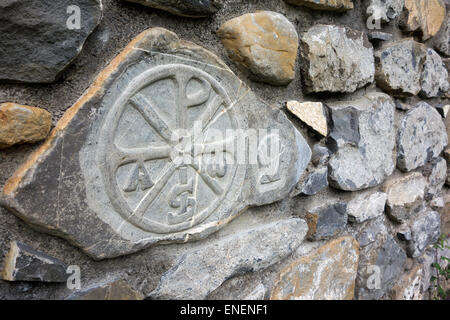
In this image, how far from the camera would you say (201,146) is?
65 cm

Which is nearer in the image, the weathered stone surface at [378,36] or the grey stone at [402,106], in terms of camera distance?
the weathered stone surface at [378,36]

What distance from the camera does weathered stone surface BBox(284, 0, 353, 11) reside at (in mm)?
784

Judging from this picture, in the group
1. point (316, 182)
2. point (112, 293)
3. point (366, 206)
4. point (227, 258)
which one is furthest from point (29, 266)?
point (366, 206)

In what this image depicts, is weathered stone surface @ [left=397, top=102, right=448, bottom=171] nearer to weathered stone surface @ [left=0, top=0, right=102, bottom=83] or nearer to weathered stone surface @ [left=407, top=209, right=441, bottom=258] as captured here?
weathered stone surface @ [left=407, top=209, right=441, bottom=258]

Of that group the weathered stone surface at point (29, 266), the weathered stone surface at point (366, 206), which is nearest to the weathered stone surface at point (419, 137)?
the weathered stone surface at point (366, 206)

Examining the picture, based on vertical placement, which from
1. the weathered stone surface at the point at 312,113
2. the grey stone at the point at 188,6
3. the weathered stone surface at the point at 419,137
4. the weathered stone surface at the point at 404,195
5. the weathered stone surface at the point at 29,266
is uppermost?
the grey stone at the point at 188,6

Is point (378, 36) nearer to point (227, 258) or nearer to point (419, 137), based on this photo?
point (419, 137)

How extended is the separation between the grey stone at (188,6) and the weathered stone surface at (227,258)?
1.43ft

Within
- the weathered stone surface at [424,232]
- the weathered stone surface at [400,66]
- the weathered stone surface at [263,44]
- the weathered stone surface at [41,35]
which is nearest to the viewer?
the weathered stone surface at [41,35]

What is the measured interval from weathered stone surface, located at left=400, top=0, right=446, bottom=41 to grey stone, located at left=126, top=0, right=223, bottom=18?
2.53ft

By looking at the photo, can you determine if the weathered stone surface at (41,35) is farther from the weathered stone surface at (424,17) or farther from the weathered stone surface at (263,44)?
the weathered stone surface at (424,17)

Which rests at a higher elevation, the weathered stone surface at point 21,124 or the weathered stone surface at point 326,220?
the weathered stone surface at point 21,124

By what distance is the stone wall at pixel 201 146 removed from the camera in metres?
0.49

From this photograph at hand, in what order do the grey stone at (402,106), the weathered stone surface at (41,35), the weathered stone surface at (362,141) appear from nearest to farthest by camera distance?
the weathered stone surface at (41,35) < the weathered stone surface at (362,141) < the grey stone at (402,106)
